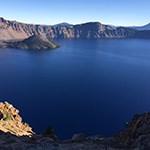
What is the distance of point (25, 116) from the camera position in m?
169

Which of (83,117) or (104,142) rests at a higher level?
(104,142)

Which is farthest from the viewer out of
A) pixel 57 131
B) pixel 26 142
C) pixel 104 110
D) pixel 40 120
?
pixel 104 110

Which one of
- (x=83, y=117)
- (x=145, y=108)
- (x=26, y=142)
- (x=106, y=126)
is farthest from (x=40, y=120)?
(x=26, y=142)

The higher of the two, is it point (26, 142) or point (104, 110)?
point (26, 142)

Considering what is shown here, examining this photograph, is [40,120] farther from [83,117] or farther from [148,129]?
[148,129]

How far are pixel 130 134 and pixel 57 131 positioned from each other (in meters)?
98.3

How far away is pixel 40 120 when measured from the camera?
535 feet

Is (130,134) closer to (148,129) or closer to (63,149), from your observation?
(148,129)

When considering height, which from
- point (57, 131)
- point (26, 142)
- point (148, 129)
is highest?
point (148, 129)

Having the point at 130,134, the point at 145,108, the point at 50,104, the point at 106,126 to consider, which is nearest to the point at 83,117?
the point at 106,126

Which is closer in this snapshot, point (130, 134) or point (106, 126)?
point (130, 134)

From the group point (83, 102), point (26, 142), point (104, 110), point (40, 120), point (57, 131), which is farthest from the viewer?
point (83, 102)

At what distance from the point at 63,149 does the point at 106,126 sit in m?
110

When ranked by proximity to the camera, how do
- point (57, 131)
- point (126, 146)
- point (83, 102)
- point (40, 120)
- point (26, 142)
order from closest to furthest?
point (126, 146), point (26, 142), point (57, 131), point (40, 120), point (83, 102)
